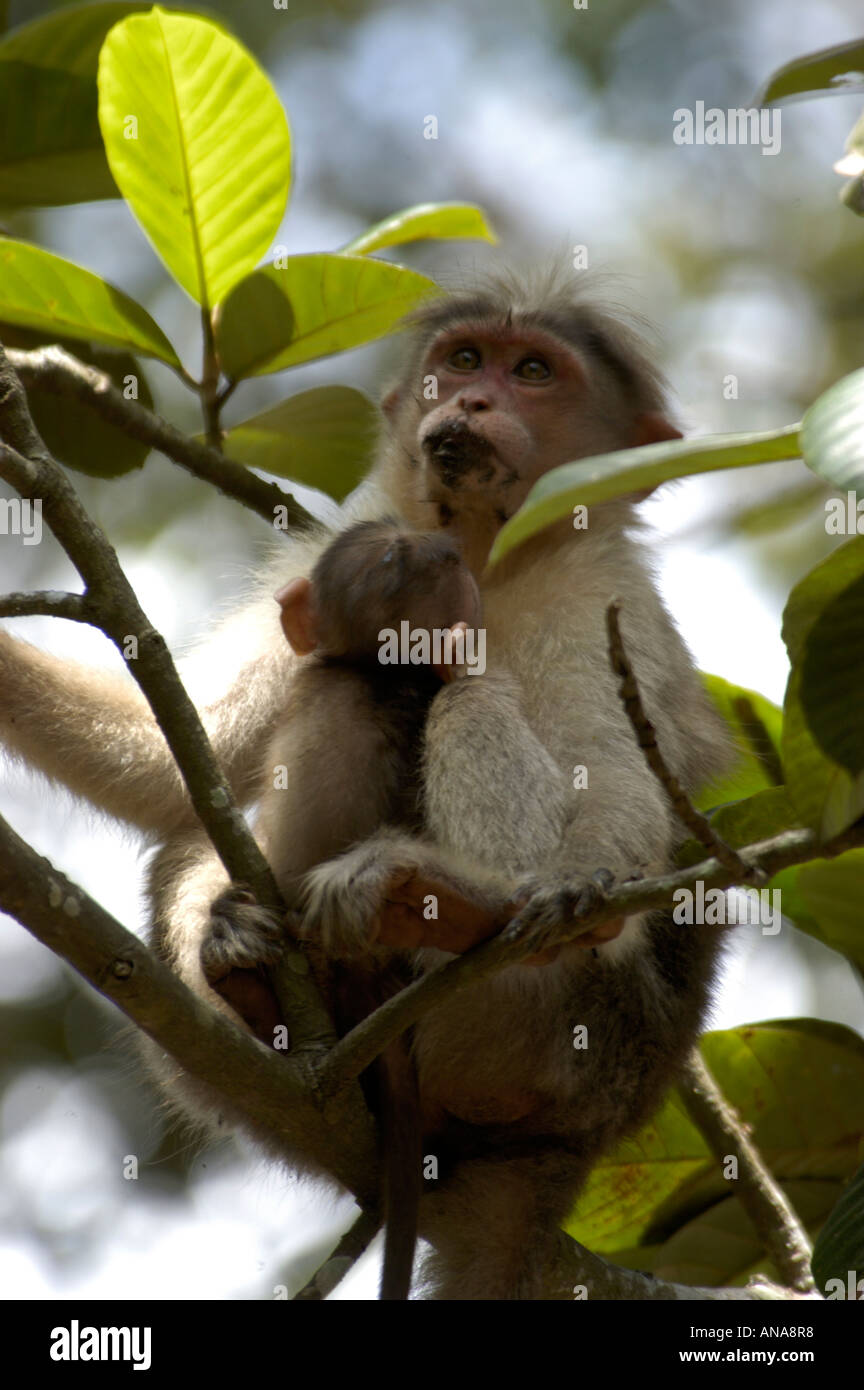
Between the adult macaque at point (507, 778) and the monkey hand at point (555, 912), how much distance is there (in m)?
0.01

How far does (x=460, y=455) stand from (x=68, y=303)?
1.20m

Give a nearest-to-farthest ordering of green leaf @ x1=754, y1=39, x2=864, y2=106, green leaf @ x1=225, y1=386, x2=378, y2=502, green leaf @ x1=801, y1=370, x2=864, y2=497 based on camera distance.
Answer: green leaf @ x1=801, y1=370, x2=864, y2=497 < green leaf @ x1=754, y1=39, x2=864, y2=106 < green leaf @ x1=225, y1=386, x2=378, y2=502

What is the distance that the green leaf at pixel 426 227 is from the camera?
4.89 metres

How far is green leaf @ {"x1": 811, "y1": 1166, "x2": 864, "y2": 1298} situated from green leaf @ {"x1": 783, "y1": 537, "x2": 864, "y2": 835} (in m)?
0.98

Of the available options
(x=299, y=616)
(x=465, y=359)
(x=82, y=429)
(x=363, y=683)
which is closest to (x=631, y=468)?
(x=363, y=683)

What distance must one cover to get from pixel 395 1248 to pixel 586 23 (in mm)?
9733

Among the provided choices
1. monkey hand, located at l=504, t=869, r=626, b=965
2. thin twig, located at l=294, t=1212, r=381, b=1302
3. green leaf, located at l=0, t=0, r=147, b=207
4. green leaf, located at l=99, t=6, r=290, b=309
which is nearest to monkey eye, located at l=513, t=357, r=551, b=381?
green leaf, located at l=99, t=6, r=290, b=309

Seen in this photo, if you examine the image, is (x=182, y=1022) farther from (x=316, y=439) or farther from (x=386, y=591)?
(x=316, y=439)

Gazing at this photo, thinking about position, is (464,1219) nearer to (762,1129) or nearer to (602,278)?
(762,1129)

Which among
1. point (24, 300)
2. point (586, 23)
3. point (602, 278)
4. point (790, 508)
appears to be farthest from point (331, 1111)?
point (586, 23)

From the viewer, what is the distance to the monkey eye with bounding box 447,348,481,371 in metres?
4.99

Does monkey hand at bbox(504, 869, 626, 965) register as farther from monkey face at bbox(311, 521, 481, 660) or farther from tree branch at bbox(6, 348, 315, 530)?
tree branch at bbox(6, 348, 315, 530)

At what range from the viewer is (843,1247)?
322 cm

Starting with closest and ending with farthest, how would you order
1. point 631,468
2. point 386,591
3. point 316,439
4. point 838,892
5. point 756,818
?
point 631,468, point 756,818, point 838,892, point 386,591, point 316,439
